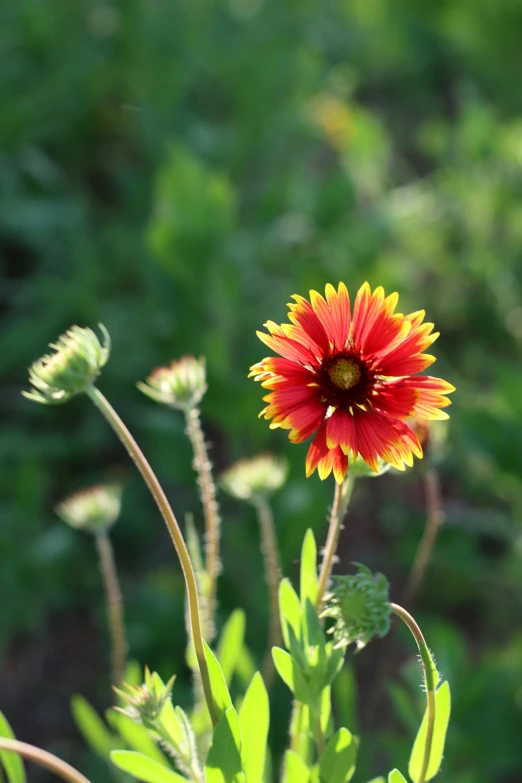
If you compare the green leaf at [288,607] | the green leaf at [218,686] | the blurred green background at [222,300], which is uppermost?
the blurred green background at [222,300]

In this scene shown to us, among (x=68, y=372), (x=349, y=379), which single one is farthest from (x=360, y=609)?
(x=68, y=372)

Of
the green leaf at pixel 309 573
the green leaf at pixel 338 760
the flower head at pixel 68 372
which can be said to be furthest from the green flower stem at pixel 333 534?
the flower head at pixel 68 372

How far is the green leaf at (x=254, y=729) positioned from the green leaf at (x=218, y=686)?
0.03 meters

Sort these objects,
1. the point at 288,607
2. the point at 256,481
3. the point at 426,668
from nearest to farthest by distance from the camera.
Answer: the point at 426,668 < the point at 288,607 < the point at 256,481

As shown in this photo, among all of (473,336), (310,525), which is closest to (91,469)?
(310,525)

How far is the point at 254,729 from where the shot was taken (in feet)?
2.48

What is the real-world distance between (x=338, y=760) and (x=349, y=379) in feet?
1.09

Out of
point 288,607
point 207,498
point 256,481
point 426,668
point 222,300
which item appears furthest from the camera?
point 222,300

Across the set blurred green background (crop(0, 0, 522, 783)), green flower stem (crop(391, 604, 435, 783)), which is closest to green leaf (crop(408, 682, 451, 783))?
green flower stem (crop(391, 604, 435, 783))

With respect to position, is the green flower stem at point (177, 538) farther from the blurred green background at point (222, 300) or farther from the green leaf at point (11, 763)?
the blurred green background at point (222, 300)

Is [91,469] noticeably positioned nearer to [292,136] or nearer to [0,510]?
[0,510]

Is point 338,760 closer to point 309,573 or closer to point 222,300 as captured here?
point 309,573

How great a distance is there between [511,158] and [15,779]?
2.23 metres

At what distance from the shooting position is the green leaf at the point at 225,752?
69 centimetres
